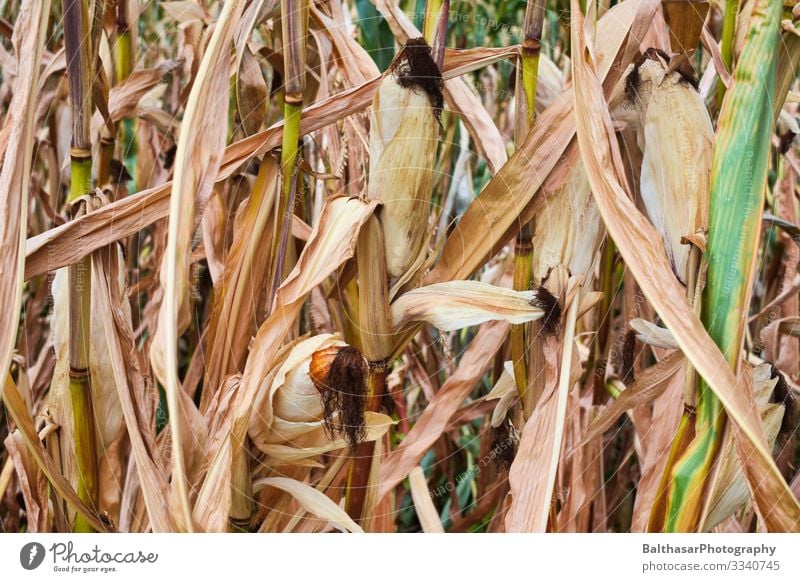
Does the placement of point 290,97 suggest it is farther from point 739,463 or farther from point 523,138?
point 739,463

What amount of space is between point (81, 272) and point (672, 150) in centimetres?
36

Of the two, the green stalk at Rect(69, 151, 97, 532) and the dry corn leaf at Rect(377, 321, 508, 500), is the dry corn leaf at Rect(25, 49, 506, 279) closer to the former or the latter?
the green stalk at Rect(69, 151, 97, 532)

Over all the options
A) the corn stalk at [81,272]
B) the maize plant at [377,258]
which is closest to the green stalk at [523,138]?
the maize plant at [377,258]

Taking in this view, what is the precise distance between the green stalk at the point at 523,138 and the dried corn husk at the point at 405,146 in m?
0.06

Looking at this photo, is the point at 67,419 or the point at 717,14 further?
the point at 717,14

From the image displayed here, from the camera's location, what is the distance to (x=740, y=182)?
1.26ft

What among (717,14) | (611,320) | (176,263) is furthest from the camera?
(717,14)

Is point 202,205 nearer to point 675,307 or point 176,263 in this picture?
point 176,263

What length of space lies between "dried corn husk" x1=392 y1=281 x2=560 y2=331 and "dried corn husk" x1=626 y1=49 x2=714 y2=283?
98 mm

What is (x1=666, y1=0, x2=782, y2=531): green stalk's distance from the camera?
1.26ft
